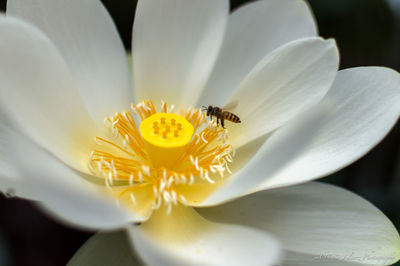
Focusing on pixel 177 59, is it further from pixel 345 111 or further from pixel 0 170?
pixel 0 170

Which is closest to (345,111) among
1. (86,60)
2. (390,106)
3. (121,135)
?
(390,106)

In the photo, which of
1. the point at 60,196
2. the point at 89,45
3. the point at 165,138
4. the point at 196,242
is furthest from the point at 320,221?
the point at 89,45

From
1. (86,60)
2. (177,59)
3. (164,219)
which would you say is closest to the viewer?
(164,219)

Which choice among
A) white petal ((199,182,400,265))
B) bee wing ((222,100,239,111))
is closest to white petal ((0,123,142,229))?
Result: white petal ((199,182,400,265))

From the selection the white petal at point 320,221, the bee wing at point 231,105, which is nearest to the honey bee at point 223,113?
the bee wing at point 231,105

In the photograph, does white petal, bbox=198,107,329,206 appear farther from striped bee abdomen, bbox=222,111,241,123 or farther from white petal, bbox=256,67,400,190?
striped bee abdomen, bbox=222,111,241,123

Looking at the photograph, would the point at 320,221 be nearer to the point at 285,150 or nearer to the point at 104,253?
the point at 285,150
